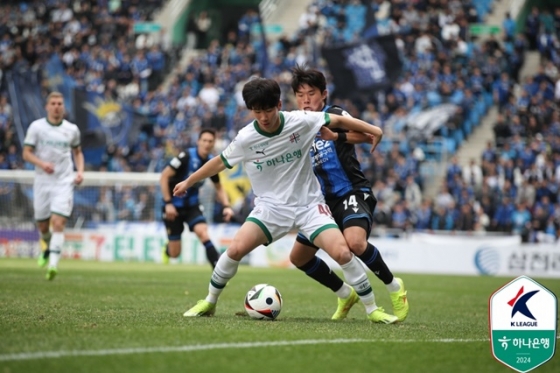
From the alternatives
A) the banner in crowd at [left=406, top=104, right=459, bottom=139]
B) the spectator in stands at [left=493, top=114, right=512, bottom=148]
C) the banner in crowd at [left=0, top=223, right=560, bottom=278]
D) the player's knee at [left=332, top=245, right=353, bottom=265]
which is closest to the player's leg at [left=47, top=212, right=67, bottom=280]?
the player's knee at [left=332, top=245, right=353, bottom=265]

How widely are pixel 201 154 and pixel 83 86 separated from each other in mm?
21204

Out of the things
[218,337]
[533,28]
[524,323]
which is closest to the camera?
[524,323]

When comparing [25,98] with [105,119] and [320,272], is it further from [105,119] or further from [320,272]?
[320,272]

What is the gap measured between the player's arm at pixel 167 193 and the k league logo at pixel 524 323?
30.1ft

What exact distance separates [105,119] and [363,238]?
2320cm

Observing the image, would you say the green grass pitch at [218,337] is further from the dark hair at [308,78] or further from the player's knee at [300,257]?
the dark hair at [308,78]

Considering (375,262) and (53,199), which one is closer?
(375,262)

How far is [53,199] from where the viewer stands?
15289mm

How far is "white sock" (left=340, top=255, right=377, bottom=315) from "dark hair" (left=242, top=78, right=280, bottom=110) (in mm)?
1864

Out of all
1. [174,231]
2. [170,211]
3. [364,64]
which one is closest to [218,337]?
[170,211]

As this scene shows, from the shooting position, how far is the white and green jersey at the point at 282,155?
8.84 metres

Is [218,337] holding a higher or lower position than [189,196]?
lower

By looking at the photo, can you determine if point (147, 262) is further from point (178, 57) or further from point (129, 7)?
point (129, 7)

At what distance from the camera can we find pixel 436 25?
108ft
